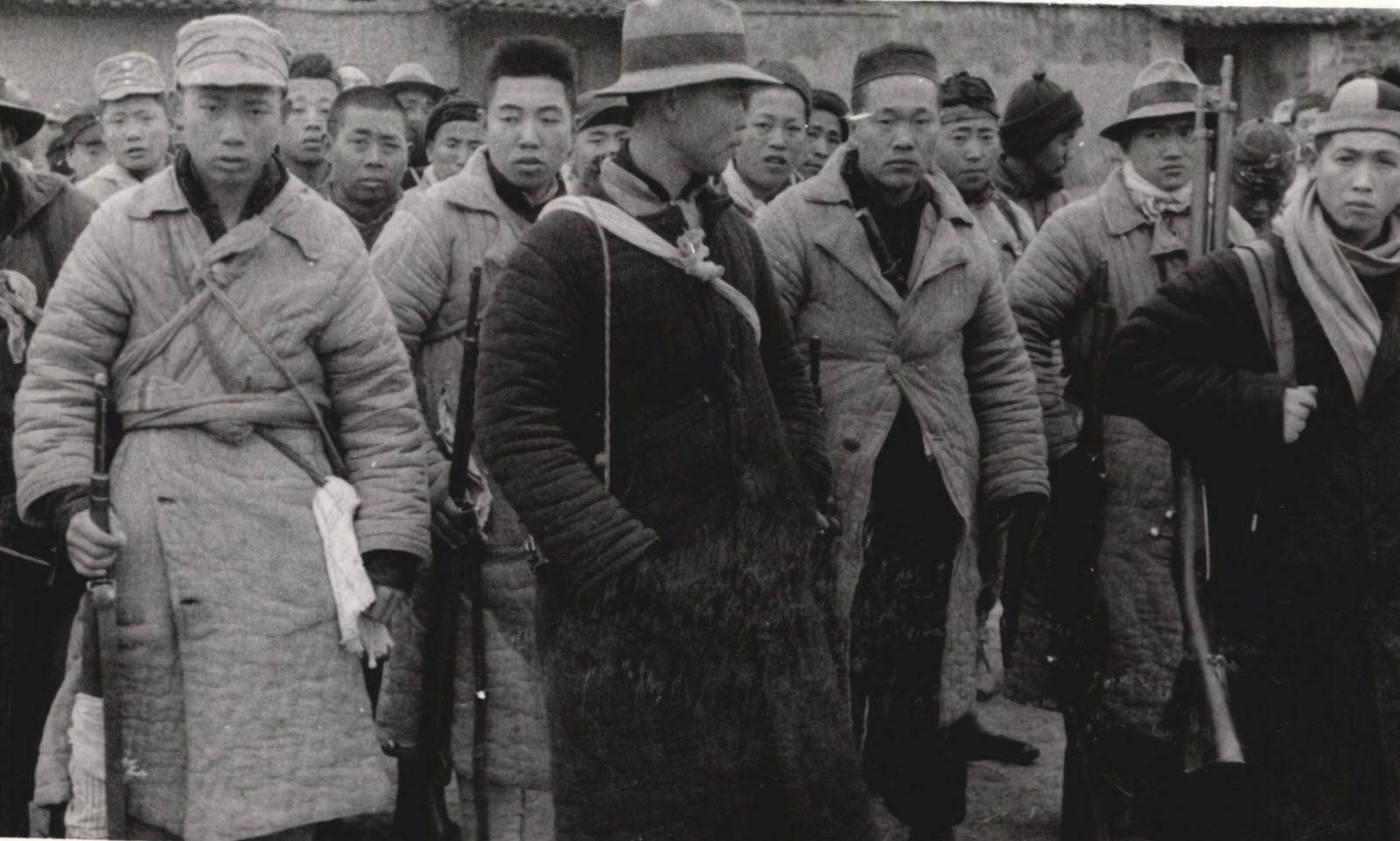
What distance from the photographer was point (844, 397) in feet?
19.1

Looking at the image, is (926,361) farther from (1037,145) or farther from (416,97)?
(416,97)

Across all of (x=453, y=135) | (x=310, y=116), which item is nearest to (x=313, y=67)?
(x=310, y=116)

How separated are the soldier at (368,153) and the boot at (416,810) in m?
2.00

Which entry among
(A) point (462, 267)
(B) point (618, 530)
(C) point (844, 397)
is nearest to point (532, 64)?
(A) point (462, 267)

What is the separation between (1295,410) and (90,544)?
9.01ft

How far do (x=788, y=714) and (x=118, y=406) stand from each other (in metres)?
1.69

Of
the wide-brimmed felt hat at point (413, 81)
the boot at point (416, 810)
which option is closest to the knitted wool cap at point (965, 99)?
the wide-brimmed felt hat at point (413, 81)

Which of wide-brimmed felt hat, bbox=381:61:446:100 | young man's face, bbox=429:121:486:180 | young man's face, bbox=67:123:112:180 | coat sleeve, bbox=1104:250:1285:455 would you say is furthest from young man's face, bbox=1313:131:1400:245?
young man's face, bbox=67:123:112:180

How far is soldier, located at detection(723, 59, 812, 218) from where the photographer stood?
7.66 meters

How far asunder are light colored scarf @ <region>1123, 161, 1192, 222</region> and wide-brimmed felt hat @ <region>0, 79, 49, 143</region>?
11.1 ft

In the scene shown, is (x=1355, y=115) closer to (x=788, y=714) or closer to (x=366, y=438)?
(x=788, y=714)

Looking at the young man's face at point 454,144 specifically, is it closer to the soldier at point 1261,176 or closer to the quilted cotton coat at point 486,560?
the quilted cotton coat at point 486,560

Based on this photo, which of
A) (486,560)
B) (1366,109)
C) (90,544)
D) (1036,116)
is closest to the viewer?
(90,544)

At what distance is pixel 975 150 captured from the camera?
7.74 meters
